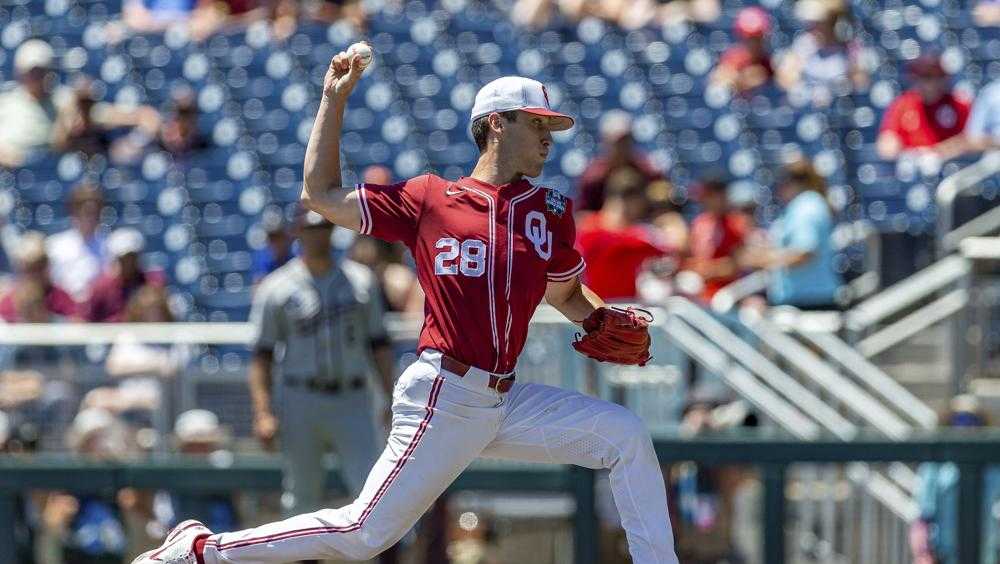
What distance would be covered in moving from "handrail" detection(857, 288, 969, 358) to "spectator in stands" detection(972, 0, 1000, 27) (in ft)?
9.87

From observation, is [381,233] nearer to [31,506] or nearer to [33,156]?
[31,506]

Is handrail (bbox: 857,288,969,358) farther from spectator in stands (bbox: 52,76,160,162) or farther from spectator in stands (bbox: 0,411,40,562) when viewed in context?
spectator in stands (bbox: 52,76,160,162)

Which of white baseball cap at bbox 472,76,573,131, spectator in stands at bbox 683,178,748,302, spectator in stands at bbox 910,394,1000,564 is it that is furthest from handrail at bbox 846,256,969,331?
white baseball cap at bbox 472,76,573,131

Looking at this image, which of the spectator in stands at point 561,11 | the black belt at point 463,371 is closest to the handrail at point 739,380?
the black belt at point 463,371

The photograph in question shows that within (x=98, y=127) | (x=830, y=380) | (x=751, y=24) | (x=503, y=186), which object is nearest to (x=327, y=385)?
(x=830, y=380)

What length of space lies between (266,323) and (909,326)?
11.6 feet

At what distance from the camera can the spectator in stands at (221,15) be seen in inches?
528

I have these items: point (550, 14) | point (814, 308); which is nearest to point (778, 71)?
point (550, 14)

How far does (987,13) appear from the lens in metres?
12.2

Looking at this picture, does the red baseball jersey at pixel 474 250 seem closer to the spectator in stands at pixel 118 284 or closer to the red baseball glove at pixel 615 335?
the red baseball glove at pixel 615 335

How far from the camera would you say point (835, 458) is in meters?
8.09

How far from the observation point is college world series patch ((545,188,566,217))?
5.23 meters

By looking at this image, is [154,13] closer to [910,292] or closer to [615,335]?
[910,292]

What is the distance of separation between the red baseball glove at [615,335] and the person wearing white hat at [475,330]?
0.01 m
